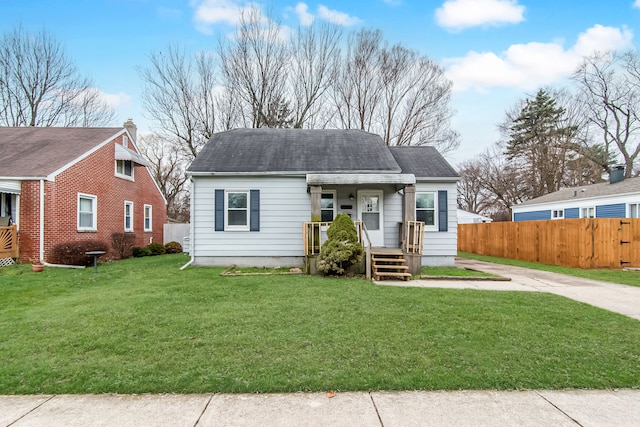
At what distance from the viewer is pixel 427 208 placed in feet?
37.4

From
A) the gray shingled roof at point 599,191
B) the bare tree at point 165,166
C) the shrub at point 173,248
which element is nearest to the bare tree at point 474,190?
the gray shingled roof at point 599,191

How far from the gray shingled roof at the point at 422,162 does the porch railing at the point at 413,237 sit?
2502mm

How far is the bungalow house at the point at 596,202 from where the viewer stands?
1525cm

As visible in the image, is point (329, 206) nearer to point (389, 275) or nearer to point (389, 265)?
point (389, 265)

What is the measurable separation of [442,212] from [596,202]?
11.6 metres

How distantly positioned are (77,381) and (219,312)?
89.6 inches

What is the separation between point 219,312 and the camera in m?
5.29

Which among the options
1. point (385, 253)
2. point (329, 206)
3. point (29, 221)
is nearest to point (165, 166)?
point (29, 221)

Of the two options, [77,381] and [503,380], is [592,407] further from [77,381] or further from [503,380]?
[77,381]

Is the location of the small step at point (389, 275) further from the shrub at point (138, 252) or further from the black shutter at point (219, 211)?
the shrub at point (138, 252)

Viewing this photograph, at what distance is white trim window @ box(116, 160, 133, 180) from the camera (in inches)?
599

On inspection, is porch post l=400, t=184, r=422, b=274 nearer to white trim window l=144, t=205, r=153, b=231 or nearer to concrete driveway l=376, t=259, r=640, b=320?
concrete driveway l=376, t=259, r=640, b=320

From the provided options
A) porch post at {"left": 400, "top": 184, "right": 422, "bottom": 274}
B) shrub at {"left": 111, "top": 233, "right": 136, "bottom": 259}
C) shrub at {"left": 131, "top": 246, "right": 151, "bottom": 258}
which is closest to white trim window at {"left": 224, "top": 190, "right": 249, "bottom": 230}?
porch post at {"left": 400, "top": 184, "right": 422, "bottom": 274}

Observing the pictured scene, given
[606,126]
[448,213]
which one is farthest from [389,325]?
[606,126]
